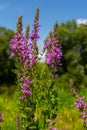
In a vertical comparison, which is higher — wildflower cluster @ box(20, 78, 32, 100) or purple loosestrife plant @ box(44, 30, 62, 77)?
purple loosestrife plant @ box(44, 30, 62, 77)

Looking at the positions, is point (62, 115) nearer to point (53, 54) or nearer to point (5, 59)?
point (53, 54)

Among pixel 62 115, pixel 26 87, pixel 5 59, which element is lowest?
pixel 62 115

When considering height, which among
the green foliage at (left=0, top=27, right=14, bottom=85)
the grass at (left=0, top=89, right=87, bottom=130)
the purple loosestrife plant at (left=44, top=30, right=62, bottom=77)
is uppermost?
the green foliage at (left=0, top=27, right=14, bottom=85)

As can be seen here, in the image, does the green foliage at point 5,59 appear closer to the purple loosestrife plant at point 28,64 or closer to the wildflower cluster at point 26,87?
the purple loosestrife plant at point 28,64

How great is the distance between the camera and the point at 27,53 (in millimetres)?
6297

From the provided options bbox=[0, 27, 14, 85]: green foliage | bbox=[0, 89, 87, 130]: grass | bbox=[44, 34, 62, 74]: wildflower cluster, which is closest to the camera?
bbox=[44, 34, 62, 74]: wildflower cluster

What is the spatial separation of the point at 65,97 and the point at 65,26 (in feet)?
21.3

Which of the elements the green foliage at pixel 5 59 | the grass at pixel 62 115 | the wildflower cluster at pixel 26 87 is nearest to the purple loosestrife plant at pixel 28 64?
the wildflower cluster at pixel 26 87

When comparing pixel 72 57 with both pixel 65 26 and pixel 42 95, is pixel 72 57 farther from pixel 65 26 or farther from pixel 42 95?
pixel 42 95

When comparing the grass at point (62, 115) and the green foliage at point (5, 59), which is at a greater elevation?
the green foliage at point (5, 59)

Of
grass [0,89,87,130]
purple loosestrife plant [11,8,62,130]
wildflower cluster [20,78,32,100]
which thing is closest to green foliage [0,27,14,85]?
grass [0,89,87,130]

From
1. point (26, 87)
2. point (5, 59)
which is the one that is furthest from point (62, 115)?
point (5, 59)

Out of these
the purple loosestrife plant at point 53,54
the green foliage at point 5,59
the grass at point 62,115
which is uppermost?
the green foliage at point 5,59

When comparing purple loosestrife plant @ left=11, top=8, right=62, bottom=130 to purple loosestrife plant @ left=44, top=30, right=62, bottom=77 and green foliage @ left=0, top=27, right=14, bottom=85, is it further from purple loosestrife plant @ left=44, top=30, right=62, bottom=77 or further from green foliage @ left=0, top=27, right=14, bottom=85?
green foliage @ left=0, top=27, right=14, bottom=85
